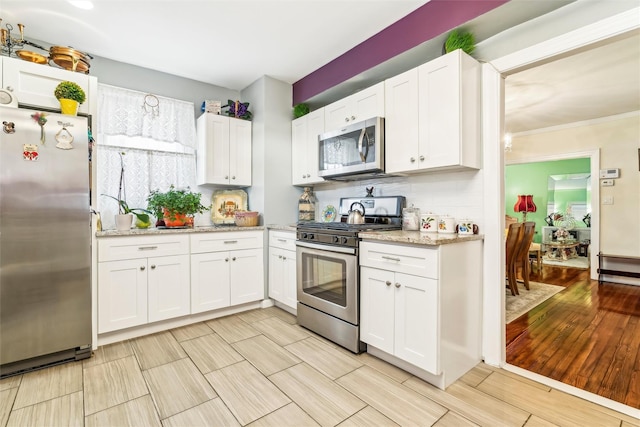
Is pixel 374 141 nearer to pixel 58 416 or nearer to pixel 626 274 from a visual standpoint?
pixel 58 416

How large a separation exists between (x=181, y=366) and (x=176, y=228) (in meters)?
1.30

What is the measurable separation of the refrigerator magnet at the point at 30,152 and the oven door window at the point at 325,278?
2.10m

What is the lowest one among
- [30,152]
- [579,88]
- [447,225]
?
[447,225]

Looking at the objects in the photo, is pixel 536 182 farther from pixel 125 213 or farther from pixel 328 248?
pixel 125 213

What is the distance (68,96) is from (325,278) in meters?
2.43

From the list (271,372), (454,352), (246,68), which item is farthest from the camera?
(246,68)

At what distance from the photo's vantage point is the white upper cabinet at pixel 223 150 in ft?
10.8

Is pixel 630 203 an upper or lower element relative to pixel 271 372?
upper

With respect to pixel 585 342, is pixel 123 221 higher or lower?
higher

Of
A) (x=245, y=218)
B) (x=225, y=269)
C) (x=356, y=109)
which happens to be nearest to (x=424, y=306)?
(x=356, y=109)

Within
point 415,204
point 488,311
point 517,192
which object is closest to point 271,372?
point 488,311

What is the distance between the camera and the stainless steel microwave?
8.13 ft

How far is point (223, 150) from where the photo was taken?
11.1 feet

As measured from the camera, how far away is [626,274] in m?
4.54
